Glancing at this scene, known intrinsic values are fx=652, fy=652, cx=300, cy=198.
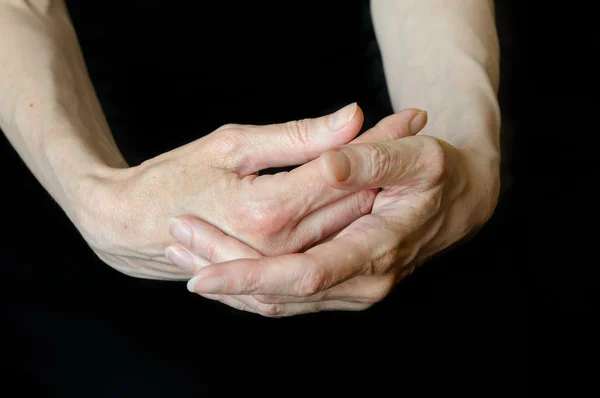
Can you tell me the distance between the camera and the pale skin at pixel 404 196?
0.63 metres

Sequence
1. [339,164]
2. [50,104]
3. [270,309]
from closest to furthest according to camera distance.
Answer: [339,164]
[270,309]
[50,104]

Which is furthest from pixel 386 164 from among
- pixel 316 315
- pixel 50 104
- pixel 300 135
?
pixel 50 104

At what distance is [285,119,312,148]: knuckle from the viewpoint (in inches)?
27.6

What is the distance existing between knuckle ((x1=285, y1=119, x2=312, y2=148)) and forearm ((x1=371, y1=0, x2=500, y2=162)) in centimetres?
26

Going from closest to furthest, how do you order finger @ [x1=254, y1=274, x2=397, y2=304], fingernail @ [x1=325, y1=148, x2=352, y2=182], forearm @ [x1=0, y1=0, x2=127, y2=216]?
fingernail @ [x1=325, y1=148, x2=352, y2=182] < finger @ [x1=254, y1=274, x2=397, y2=304] < forearm @ [x1=0, y1=0, x2=127, y2=216]

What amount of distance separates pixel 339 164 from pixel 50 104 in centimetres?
50

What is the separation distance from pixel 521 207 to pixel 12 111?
2.62ft

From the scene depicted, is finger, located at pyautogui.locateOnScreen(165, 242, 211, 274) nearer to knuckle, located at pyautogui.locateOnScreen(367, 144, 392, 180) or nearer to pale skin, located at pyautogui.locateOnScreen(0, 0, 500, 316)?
pale skin, located at pyautogui.locateOnScreen(0, 0, 500, 316)

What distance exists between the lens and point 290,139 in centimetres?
70

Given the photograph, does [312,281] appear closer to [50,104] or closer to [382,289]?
[382,289]

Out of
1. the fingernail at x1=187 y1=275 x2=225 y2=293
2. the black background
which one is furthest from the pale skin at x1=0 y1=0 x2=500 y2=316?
the black background

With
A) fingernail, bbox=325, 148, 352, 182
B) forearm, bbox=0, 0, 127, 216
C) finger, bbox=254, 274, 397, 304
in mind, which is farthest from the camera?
forearm, bbox=0, 0, 127, 216

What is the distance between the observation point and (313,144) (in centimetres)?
70

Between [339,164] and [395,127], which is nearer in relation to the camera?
[339,164]
